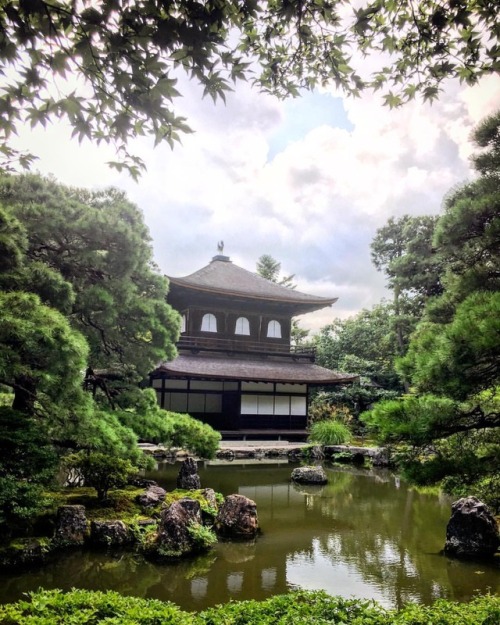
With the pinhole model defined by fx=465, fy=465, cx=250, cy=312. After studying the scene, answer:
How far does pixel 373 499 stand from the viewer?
10.9 metres

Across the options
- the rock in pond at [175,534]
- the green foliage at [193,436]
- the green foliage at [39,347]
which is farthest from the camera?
the green foliage at [193,436]

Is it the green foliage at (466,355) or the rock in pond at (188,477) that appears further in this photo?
the rock in pond at (188,477)

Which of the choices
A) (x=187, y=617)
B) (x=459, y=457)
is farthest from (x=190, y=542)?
(x=459, y=457)

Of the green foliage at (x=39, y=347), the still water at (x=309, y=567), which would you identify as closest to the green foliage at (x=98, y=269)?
the green foliage at (x=39, y=347)

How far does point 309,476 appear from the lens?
12.9m

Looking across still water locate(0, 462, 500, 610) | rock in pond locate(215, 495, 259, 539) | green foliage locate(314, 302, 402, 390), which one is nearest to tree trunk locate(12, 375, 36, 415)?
still water locate(0, 462, 500, 610)

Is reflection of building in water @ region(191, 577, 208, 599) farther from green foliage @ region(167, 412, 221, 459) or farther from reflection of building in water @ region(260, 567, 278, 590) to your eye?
green foliage @ region(167, 412, 221, 459)

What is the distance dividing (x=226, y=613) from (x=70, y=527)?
160 inches

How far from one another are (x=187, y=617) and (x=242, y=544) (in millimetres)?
4080

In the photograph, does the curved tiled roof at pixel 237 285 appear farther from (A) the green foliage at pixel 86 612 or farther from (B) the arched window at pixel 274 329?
(A) the green foliage at pixel 86 612

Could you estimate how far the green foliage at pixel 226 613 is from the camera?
10.3 ft

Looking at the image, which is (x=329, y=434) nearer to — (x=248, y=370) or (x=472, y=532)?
(x=248, y=370)

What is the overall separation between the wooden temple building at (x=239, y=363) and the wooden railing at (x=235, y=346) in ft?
0.14

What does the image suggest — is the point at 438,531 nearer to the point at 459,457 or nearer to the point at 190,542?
the point at 190,542
